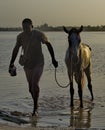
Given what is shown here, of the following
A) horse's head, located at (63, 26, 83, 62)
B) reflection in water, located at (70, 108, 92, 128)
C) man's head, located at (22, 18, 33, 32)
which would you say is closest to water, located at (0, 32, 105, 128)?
reflection in water, located at (70, 108, 92, 128)

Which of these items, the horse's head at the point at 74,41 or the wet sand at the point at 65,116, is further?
the horse's head at the point at 74,41

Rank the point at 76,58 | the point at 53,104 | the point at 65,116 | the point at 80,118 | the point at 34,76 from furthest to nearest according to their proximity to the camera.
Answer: the point at 53,104
the point at 76,58
the point at 65,116
the point at 80,118
the point at 34,76

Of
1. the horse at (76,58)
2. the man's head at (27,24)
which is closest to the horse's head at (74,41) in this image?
the horse at (76,58)

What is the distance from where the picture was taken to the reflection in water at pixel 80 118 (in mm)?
10316

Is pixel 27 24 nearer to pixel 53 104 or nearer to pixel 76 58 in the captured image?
pixel 76 58

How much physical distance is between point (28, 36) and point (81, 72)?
9.56 ft

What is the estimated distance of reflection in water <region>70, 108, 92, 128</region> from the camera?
10.3m

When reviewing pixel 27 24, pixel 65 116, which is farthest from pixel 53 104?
pixel 27 24

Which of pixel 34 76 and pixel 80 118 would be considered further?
pixel 80 118

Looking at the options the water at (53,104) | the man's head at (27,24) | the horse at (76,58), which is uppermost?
the man's head at (27,24)

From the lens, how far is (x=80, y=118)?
36.7ft

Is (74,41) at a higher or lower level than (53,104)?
higher

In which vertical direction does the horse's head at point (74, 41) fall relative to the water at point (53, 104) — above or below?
above

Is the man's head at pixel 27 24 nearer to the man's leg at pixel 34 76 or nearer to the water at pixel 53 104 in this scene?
the man's leg at pixel 34 76
